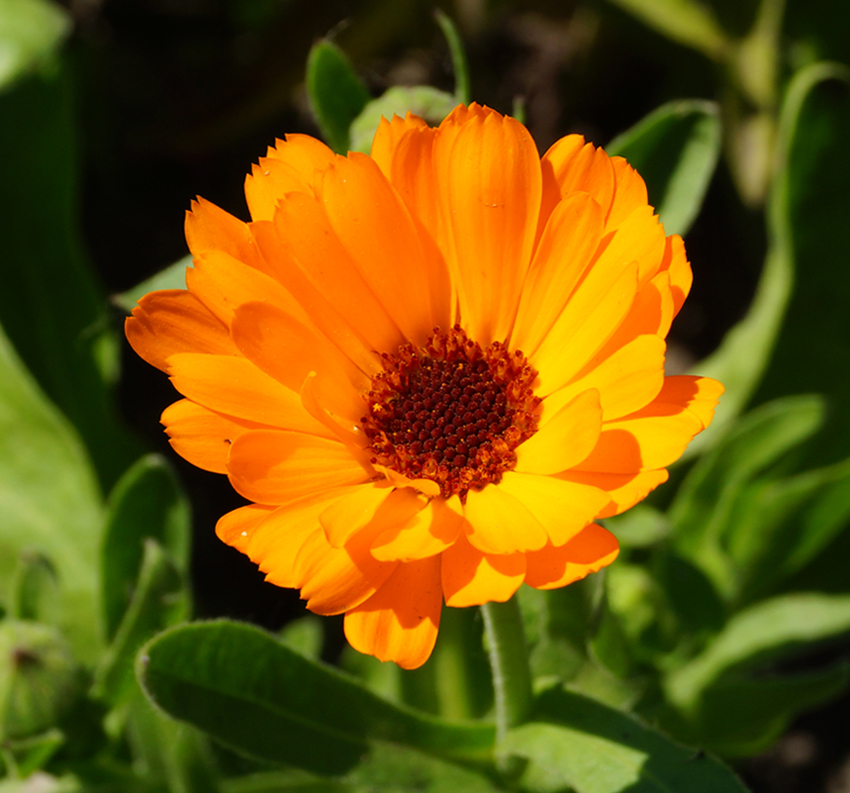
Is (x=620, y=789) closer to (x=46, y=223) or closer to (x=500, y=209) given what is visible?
(x=500, y=209)

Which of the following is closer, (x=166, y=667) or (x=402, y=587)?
(x=402, y=587)

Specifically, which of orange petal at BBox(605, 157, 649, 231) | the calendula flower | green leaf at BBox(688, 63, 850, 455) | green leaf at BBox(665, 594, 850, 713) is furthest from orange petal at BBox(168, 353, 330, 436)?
green leaf at BBox(688, 63, 850, 455)

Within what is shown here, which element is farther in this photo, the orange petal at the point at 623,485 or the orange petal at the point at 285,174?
the orange petal at the point at 285,174

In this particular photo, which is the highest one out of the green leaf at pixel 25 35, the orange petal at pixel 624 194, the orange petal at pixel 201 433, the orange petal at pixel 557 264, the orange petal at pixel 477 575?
the green leaf at pixel 25 35

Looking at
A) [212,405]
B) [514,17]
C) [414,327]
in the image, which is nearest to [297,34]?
[514,17]

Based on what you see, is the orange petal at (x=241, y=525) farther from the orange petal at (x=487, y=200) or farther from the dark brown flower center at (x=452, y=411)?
the orange petal at (x=487, y=200)

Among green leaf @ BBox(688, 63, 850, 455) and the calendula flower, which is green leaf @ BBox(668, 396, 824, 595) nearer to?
green leaf @ BBox(688, 63, 850, 455)

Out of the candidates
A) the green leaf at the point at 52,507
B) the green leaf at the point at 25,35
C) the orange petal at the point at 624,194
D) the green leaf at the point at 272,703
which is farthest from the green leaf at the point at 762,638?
the green leaf at the point at 25,35
